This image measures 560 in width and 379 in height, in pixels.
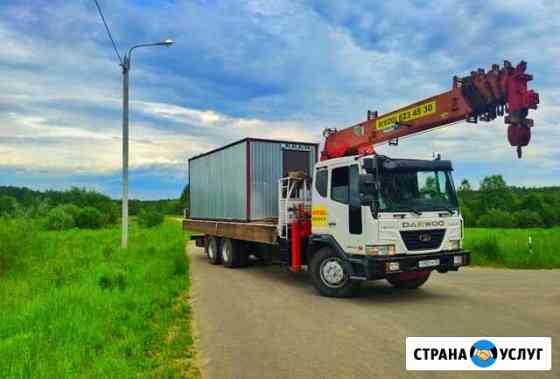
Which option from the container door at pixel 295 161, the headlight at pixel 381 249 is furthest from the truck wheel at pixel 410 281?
the container door at pixel 295 161

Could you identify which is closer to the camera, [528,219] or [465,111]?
[465,111]

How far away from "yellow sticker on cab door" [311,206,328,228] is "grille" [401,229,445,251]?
68.3 inches

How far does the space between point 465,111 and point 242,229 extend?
650 centimetres

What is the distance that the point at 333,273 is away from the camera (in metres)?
8.82

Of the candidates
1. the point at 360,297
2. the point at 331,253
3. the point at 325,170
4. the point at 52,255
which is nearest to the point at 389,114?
the point at 325,170

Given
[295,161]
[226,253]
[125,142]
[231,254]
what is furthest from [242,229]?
[125,142]

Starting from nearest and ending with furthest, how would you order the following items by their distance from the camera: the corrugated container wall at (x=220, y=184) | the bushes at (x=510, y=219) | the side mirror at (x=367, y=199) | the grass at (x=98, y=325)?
the grass at (x=98, y=325)
the side mirror at (x=367, y=199)
the corrugated container wall at (x=220, y=184)
the bushes at (x=510, y=219)

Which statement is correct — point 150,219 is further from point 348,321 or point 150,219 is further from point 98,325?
point 348,321

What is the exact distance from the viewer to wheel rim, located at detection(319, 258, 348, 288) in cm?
868

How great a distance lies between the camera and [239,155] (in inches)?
481

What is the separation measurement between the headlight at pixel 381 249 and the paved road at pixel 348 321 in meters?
0.98

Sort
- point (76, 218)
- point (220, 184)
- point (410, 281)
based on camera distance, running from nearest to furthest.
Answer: point (410, 281) < point (220, 184) < point (76, 218)

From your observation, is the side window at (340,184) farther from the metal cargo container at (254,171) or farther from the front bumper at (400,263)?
the metal cargo container at (254,171)

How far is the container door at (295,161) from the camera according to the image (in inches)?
483
